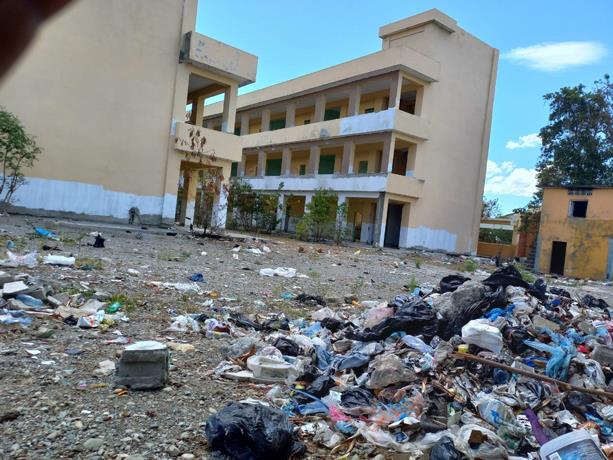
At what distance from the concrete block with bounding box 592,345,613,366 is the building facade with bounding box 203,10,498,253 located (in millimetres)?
15828

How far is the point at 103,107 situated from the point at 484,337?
13735 mm

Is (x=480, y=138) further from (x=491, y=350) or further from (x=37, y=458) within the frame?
(x=37, y=458)

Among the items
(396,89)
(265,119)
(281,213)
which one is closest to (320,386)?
(396,89)

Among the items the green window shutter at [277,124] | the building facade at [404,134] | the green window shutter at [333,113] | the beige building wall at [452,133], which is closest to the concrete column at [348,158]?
the building facade at [404,134]

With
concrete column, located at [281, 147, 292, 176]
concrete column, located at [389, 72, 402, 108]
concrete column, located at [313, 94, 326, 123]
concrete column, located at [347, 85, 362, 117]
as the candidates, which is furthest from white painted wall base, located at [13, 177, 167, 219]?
concrete column, located at [281, 147, 292, 176]

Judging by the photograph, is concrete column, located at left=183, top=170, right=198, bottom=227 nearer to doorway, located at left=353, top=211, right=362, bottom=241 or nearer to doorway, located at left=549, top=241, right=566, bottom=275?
doorway, located at left=353, top=211, right=362, bottom=241

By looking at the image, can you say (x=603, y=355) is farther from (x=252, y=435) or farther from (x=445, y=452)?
(x=252, y=435)

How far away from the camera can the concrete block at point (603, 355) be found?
3.72 meters

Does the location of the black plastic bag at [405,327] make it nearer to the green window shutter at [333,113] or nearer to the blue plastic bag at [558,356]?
the blue plastic bag at [558,356]

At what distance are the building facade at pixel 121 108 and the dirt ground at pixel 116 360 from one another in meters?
5.82

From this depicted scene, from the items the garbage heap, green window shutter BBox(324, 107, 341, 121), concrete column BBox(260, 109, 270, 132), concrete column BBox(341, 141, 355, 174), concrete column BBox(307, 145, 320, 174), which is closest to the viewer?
the garbage heap

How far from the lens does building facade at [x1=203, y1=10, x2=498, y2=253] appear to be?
19828 mm

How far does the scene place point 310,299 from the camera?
647 centimetres

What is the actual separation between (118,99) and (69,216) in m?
3.92
